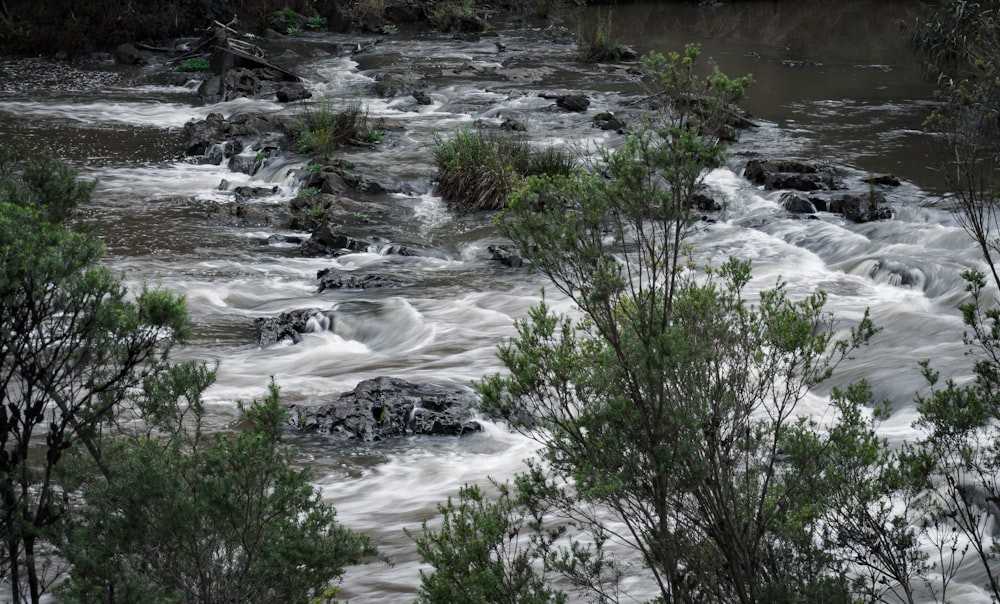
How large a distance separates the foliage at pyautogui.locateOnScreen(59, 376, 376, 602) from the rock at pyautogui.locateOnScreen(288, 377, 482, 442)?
3951 mm

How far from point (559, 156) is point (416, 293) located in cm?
372

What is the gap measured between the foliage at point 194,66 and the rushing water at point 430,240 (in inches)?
30.2

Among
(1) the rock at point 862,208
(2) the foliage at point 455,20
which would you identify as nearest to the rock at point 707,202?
(1) the rock at point 862,208

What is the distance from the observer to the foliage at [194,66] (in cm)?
2503

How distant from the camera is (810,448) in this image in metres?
4.20

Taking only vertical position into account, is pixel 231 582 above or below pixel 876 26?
below

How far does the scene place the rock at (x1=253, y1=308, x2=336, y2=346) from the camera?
9898mm

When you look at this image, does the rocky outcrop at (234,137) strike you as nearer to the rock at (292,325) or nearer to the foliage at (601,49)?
the rock at (292,325)

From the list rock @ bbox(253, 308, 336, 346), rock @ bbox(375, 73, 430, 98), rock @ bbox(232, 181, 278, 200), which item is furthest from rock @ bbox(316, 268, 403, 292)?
rock @ bbox(375, 73, 430, 98)

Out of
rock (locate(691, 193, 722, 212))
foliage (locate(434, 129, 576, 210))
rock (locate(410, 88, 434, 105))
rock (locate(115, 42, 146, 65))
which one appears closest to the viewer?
rock (locate(691, 193, 722, 212))

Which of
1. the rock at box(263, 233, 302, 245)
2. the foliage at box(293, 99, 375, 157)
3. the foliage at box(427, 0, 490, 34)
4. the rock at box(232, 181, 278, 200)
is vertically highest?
the foliage at box(427, 0, 490, 34)

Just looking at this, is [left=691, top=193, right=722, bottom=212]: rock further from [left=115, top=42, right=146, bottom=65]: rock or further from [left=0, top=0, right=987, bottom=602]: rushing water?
[left=115, top=42, right=146, bottom=65]: rock

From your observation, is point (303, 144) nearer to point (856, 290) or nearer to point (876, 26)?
point (856, 290)

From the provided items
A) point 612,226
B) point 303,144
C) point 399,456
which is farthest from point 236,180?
point 612,226
